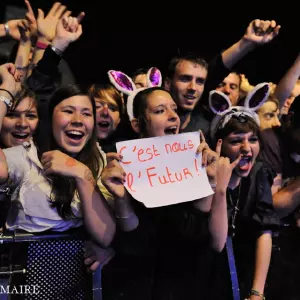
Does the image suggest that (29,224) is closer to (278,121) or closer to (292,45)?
(278,121)

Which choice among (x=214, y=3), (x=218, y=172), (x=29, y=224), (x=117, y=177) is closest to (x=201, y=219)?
(x=218, y=172)

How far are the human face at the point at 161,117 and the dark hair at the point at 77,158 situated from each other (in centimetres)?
23

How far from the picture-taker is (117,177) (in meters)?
1.76

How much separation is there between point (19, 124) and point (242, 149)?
38.1 inches

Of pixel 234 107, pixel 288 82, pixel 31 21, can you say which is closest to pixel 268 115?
pixel 288 82

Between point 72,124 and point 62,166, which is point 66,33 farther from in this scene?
point 62,166

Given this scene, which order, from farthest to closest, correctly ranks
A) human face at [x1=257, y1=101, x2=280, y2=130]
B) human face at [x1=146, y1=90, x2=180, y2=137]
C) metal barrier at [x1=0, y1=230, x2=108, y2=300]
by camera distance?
1. human face at [x1=257, y1=101, x2=280, y2=130]
2. human face at [x1=146, y1=90, x2=180, y2=137]
3. metal barrier at [x1=0, y1=230, x2=108, y2=300]

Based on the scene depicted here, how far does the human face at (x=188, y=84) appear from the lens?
2.53 meters

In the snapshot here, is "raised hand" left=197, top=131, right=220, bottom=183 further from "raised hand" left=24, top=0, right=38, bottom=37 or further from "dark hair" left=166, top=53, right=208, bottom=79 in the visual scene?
"raised hand" left=24, top=0, right=38, bottom=37

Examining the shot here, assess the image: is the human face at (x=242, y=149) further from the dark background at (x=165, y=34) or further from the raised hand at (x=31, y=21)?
the dark background at (x=165, y=34)

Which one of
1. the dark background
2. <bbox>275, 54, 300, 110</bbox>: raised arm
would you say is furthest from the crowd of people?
the dark background

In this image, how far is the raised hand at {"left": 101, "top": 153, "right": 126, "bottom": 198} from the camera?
1.76 metres

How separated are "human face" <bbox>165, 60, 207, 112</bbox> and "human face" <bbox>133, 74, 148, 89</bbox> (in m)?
0.15

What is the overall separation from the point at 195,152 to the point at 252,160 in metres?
0.37
